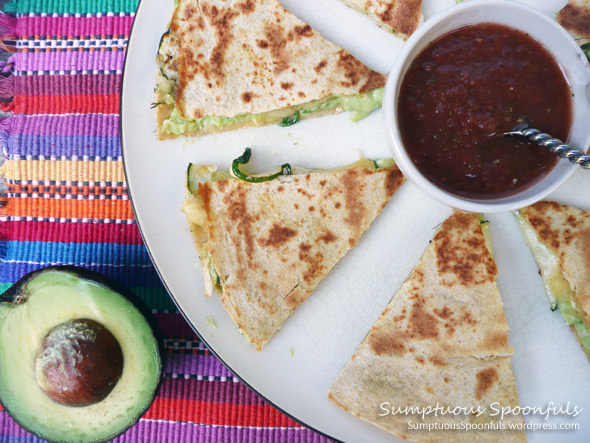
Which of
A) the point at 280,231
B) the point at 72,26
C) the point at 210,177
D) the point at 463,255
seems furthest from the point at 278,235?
the point at 72,26

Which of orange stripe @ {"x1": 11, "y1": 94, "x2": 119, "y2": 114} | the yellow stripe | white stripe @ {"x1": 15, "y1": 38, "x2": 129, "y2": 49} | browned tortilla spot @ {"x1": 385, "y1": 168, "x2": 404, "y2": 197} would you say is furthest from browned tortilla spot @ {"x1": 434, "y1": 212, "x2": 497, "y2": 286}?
white stripe @ {"x1": 15, "y1": 38, "x2": 129, "y2": 49}

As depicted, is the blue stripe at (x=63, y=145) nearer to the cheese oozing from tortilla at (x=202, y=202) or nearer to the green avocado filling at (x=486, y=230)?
the cheese oozing from tortilla at (x=202, y=202)

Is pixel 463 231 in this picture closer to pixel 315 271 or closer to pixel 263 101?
pixel 315 271

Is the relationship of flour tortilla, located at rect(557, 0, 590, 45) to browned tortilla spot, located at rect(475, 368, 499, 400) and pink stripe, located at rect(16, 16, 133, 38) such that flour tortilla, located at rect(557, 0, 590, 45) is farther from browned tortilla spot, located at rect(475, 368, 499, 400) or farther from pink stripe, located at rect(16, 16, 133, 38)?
pink stripe, located at rect(16, 16, 133, 38)

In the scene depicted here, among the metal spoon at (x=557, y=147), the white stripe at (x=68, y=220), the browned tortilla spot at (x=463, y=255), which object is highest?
the metal spoon at (x=557, y=147)

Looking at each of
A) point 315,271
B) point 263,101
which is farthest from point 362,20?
point 315,271

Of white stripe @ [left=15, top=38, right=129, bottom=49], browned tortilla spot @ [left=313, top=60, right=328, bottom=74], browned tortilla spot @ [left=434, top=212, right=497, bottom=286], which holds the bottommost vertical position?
browned tortilla spot @ [left=434, top=212, right=497, bottom=286]

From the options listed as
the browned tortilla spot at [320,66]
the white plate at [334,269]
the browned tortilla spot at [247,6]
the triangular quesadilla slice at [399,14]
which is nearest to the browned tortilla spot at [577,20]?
the white plate at [334,269]
